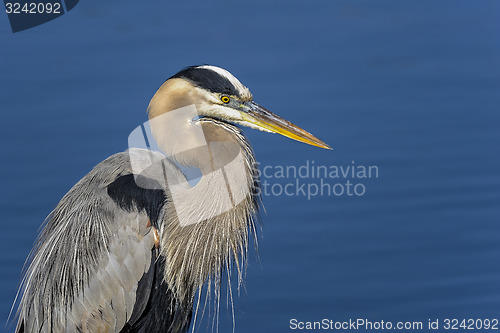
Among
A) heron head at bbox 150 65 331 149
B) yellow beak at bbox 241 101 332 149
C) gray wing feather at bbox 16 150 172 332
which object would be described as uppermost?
heron head at bbox 150 65 331 149

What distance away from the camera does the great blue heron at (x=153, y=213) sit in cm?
381

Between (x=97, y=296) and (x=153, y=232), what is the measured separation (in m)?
0.37

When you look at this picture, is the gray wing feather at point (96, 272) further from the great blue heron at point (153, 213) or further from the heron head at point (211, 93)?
the heron head at point (211, 93)

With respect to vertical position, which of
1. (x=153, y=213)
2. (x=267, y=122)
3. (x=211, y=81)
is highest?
(x=211, y=81)

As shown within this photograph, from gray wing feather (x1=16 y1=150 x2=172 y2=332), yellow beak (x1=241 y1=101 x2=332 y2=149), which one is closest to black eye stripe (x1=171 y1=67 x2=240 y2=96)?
yellow beak (x1=241 y1=101 x2=332 y2=149)

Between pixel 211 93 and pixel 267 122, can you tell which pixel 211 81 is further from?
pixel 267 122

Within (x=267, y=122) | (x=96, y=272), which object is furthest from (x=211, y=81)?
(x=96, y=272)

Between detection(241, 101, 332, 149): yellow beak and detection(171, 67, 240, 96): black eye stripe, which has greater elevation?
detection(171, 67, 240, 96): black eye stripe

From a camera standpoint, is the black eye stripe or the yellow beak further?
the yellow beak

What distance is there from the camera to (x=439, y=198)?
5.57 metres

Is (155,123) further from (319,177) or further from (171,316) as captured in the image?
(319,177)

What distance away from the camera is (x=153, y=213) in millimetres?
3926

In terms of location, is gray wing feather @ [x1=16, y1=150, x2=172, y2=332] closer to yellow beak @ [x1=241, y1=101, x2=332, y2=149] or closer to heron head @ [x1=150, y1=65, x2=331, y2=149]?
heron head @ [x1=150, y1=65, x2=331, y2=149]

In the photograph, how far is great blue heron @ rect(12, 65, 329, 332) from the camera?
3.81 metres
